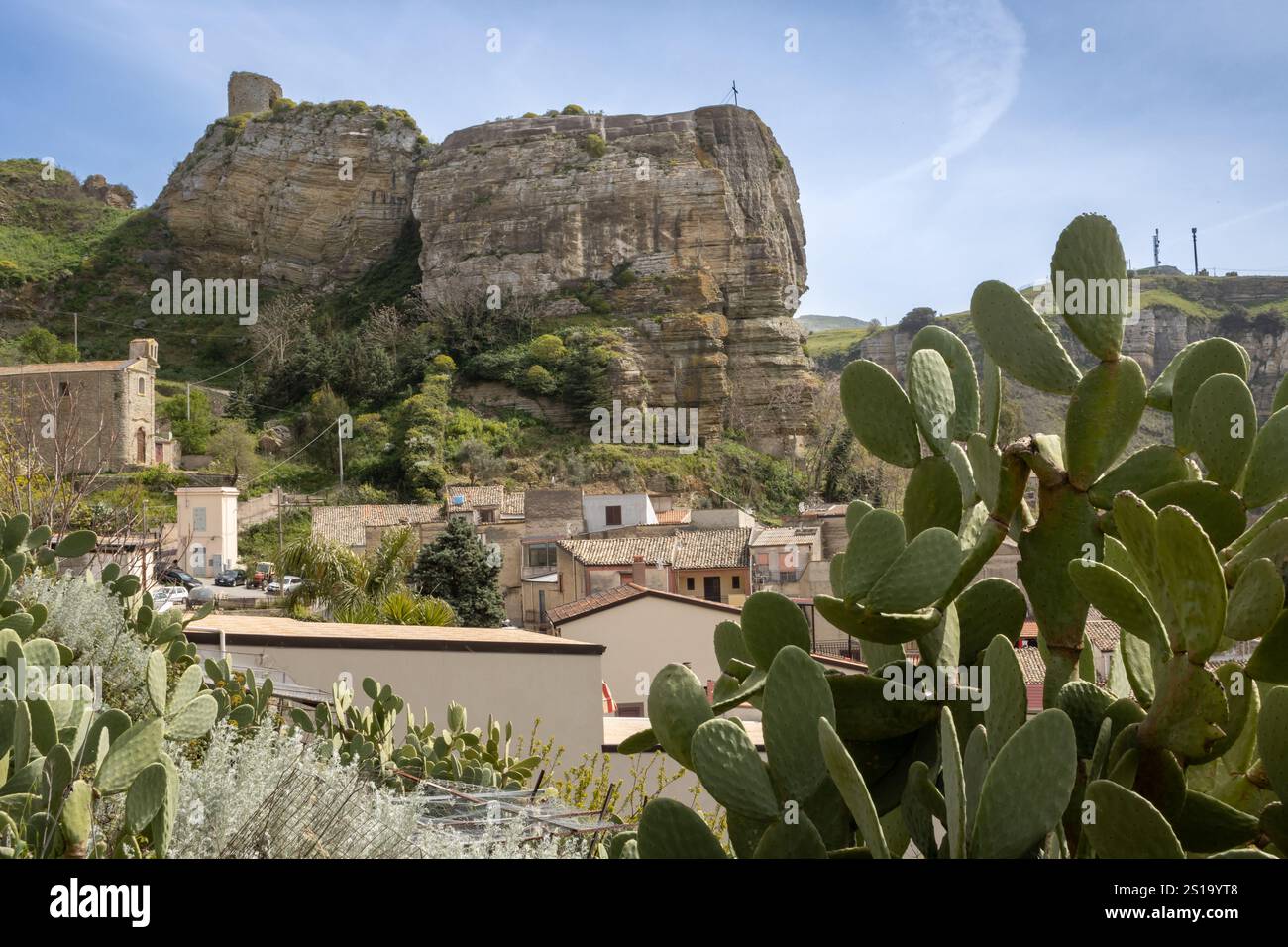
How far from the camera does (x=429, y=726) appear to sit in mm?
4090

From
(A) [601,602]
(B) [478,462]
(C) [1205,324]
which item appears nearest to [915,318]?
(C) [1205,324]

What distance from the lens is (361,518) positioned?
82.7 ft

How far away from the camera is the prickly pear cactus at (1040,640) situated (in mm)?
914

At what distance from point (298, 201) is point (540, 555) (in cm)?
2874

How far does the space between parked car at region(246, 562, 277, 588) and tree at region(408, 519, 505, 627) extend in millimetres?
4761

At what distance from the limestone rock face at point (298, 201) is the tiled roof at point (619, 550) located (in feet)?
92.0

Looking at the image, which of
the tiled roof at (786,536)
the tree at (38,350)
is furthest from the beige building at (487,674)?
the tree at (38,350)

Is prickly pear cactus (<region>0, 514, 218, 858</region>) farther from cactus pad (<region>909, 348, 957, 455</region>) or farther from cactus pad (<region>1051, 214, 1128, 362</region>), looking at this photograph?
cactus pad (<region>1051, 214, 1128, 362</region>)

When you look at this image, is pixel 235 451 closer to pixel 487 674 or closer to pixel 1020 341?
pixel 487 674

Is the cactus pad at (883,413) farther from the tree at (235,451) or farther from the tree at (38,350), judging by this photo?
the tree at (38,350)

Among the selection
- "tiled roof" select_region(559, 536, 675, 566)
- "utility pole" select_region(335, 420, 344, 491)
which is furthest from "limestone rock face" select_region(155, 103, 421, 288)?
"tiled roof" select_region(559, 536, 675, 566)

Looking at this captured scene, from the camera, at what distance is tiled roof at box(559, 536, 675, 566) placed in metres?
18.3
